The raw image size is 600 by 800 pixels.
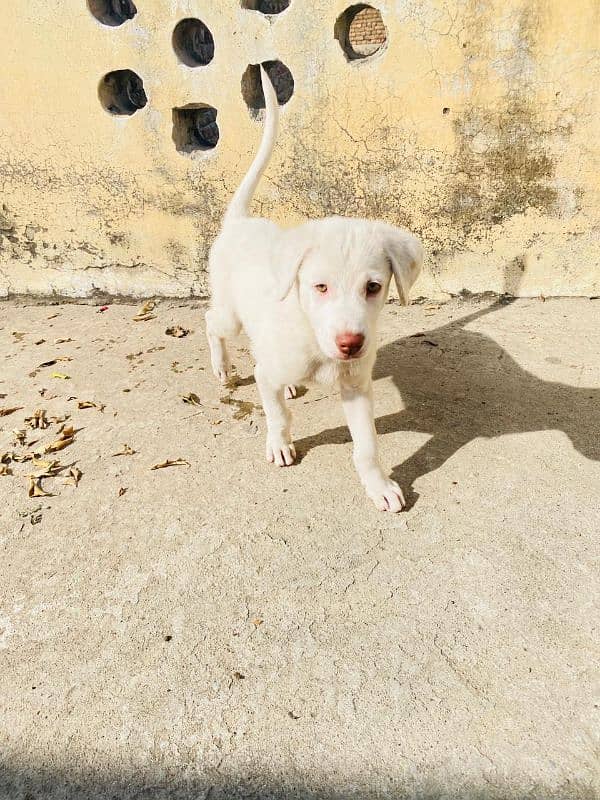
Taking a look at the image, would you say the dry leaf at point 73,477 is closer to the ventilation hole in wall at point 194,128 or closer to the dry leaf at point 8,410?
the dry leaf at point 8,410

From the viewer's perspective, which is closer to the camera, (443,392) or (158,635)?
(158,635)

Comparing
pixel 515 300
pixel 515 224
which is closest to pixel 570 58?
pixel 515 224

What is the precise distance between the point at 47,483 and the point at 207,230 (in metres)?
2.65

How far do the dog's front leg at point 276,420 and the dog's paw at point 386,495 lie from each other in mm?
474

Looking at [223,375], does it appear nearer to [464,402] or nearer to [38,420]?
[38,420]

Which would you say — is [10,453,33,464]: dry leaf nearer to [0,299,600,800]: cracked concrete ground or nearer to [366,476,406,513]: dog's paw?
[0,299,600,800]: cracked concrete ground

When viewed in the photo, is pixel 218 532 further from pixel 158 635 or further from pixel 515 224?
pixel 515 224

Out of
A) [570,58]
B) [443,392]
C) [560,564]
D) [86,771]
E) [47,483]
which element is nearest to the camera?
[86,771]

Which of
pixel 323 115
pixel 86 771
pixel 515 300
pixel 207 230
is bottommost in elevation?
pixel 86 771

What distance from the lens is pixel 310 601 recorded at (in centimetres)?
207

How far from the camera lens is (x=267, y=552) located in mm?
2291

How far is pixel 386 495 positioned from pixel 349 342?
79cm

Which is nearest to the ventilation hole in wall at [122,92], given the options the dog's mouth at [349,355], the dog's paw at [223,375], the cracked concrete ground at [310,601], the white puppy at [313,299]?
the white puppy at [313,299]

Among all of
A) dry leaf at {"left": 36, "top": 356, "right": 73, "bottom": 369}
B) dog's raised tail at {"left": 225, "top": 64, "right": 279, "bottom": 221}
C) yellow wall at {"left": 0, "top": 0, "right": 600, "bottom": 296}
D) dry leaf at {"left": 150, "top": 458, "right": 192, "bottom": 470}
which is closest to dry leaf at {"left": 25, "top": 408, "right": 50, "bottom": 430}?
dry leaf at {"left": 36, "top": 356, "right": 73, "bottom": 369}
